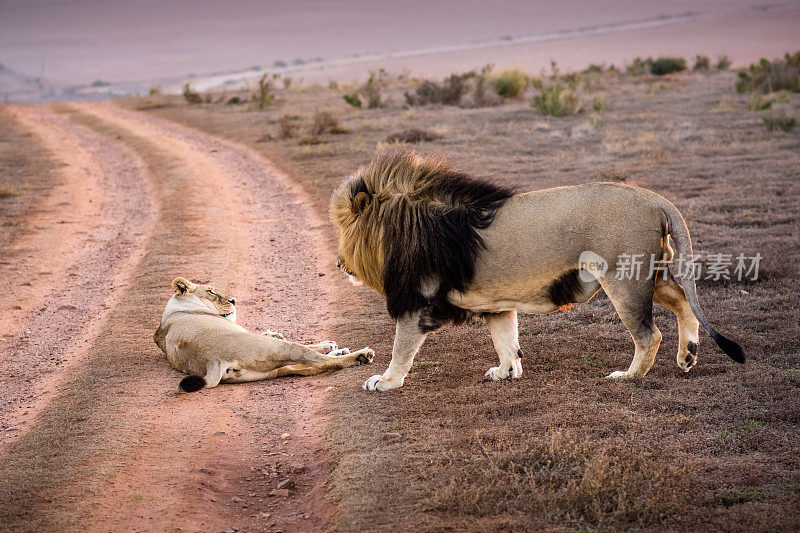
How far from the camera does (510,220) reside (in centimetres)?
614

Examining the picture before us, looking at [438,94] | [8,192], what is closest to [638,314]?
[8,192]

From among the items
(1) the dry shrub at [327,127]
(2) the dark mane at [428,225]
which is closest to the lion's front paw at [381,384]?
(2) the dark mane at [428,225]

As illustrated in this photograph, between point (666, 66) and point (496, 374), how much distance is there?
40.3m

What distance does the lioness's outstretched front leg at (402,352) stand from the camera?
247 inches

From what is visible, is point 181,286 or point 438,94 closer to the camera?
point 181,286

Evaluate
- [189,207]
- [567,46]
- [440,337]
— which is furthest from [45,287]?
[567,46]

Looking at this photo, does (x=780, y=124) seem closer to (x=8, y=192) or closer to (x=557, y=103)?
(x=557, y=103)

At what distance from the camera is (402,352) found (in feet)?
21.0

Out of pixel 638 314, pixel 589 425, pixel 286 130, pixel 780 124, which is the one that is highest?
pixel 286 130

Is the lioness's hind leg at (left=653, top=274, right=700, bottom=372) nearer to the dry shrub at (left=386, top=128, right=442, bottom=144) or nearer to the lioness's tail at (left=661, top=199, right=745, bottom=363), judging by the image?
the lioness's tail at (left=661, top=199, right=745, bottom=363)

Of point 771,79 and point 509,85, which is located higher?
point 509,85

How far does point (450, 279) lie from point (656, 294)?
173 centimetres

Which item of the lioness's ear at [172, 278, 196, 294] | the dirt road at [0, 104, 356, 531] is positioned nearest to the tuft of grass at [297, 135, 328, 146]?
the dirt road at [0, 104, 356, 531]

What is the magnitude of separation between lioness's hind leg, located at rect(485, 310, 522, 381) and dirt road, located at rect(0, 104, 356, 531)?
1337mm
